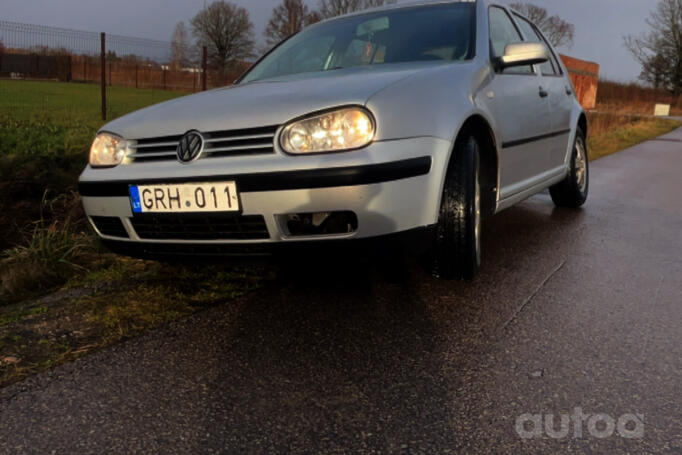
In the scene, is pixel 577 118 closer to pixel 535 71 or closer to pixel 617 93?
pixel 535 71

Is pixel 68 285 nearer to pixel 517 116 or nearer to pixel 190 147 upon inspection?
pixel 190 147

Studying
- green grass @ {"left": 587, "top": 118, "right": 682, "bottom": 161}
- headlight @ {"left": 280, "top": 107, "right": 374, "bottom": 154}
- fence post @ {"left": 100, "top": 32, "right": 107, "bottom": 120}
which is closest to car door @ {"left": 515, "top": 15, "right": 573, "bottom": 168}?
headlight @ {"left": 280, "top": 107, "right": 374, "bottom": 154}

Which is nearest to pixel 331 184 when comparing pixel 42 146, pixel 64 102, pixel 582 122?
pixel 582 122

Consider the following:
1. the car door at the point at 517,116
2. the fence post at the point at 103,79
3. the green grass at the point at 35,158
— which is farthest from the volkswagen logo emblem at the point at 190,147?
the fence post at the point at 103,79

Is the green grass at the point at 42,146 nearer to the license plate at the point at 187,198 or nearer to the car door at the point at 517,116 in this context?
the license plate at the point at 187,198

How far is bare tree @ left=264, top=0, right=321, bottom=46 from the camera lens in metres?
62.4

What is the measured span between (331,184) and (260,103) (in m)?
0.53

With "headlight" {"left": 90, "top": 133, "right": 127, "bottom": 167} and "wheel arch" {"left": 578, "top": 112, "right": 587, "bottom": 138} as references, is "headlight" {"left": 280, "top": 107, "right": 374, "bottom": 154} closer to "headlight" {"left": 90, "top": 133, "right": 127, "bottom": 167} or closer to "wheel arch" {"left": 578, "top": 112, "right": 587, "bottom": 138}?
"headlight" {"left": 90, "top": 133, "right": 127, "bottom": 167}

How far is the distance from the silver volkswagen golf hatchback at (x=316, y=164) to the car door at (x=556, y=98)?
3.88 feet

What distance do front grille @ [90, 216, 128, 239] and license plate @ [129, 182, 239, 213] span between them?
200mm

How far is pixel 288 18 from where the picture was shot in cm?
6600

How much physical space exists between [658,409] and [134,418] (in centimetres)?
159

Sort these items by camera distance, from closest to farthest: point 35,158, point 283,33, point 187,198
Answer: point 187,198
point 35,158
point 283,33

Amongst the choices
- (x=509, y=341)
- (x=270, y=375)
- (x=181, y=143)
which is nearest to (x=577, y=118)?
(x=509, y=341)
